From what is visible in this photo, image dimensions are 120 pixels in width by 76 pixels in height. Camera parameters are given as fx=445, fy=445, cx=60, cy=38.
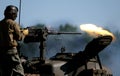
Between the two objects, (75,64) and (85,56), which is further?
(75,64)

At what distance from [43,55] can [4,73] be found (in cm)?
580

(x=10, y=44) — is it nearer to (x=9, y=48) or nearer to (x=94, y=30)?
(x=9, y=48)

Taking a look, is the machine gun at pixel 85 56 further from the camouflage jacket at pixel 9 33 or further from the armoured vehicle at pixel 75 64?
the camouflage jacket at pixel 9 33

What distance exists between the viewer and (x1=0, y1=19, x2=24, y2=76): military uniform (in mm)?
10695

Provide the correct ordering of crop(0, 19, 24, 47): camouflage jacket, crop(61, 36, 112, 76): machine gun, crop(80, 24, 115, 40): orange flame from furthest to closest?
crop(80, 24, 115, 40): orange flame, crop(61, 36, 112, 76): machine gun, crop(0, 19, 24, 47): camouflage jacket

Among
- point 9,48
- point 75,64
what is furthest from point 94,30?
point 9,48

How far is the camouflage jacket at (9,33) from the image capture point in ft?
35.0

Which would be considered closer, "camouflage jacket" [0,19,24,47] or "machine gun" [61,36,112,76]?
"camouflage jacket" [0,19,24,47]

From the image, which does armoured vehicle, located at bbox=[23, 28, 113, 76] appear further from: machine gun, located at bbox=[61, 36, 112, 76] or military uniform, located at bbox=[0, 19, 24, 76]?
military uniform, located at bbox=[0, 19, 24, 76]

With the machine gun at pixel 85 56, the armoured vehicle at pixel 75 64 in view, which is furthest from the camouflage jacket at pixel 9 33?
the machine gun at pixel 85 56

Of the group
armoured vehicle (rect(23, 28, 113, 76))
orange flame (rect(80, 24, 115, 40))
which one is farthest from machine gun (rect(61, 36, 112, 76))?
orange flame (rect(80, 24, 115, 40))

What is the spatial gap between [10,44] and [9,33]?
27 cm

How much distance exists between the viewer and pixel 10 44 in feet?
35.2

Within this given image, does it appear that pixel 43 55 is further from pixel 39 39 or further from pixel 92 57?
pixel 92 57
